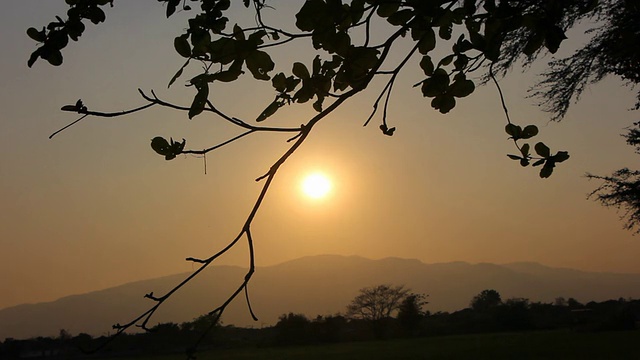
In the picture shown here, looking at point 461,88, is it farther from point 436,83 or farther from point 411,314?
point 411,314

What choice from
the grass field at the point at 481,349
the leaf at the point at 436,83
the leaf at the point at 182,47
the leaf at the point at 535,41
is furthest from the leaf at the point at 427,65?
the grass field at the point at 481,349

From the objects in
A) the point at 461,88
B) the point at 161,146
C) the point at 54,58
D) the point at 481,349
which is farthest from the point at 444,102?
the point at 481,349

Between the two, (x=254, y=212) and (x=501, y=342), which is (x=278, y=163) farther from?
(x=501, y=342)

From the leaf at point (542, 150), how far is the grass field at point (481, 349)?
26.4 metres

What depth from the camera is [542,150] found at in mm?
3342

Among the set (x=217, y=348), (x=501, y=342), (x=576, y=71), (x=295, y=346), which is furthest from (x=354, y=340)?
(x=576, y=71)

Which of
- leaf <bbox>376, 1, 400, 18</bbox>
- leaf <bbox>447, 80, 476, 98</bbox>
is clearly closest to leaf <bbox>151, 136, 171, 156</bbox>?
leaf <bbox>376, 1, 400, 18</bbox>

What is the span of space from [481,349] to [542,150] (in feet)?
116

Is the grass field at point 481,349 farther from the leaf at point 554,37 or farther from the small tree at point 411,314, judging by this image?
the leaf at point 554,37

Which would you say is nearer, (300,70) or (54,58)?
(300,70)

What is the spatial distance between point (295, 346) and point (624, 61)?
135 feet

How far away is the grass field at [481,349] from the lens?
31308 millimetres

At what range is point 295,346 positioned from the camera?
48.2m

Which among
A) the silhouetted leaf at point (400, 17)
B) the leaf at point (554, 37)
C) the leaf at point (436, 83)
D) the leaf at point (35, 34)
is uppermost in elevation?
the leaf at point (35, 34)
